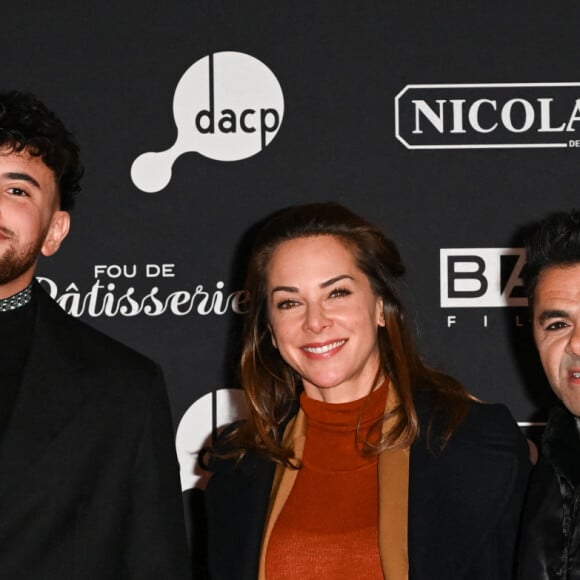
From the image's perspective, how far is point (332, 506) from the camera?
2.60 metres

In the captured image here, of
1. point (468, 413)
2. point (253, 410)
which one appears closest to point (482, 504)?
point (468, 413)

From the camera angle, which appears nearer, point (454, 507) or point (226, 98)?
point (454, 507)

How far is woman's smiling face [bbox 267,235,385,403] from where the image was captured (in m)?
2.67

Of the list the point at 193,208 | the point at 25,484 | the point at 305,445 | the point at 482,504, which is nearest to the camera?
the point at 25,484

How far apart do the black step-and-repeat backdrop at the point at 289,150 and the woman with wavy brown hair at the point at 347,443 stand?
20.4 inches

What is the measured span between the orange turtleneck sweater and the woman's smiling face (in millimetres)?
74

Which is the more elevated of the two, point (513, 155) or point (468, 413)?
point (513, 155)

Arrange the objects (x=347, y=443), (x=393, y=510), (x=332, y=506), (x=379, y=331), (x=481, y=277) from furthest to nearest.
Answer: (x=481, y=277), (x=379, y=331), (x=347, y=443), (x=332, y=506), (x=393, y=510)

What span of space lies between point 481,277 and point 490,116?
50 centimetres

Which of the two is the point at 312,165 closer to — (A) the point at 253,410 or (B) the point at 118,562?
(A) the point at 253,410

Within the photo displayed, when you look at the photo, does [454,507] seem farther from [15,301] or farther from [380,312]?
[15,301]

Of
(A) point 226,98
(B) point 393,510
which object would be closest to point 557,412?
(B) point 393,510

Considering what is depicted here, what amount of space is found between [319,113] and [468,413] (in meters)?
1.18

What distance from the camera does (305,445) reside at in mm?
2773
